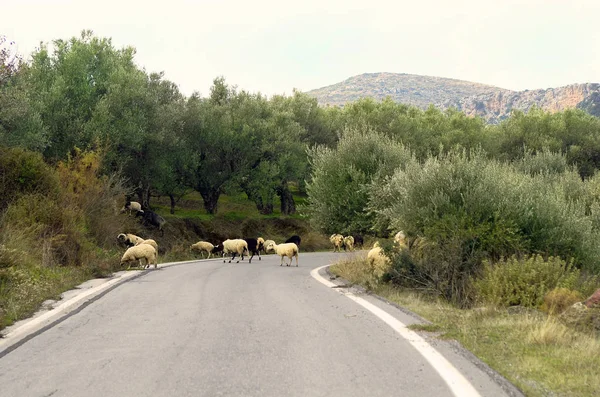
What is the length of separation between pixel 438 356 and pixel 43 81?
119ft

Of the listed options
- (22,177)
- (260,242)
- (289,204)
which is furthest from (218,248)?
(289,204)

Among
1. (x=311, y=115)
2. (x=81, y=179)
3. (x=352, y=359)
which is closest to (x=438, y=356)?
(x=352, y=359)

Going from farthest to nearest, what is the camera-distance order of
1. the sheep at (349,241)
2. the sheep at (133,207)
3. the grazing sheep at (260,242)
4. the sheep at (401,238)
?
Result: the sheep at (349,241), the sheep at (133,207), the grazing sheep at (260,242), the sheep at (401,238)

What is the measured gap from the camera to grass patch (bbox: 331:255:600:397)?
576 centimetres

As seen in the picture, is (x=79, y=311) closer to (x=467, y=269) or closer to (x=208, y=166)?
(x=467, y=269)

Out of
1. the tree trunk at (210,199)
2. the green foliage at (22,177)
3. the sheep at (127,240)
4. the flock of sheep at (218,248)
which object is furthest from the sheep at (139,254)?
the tree trunk at (210,199)

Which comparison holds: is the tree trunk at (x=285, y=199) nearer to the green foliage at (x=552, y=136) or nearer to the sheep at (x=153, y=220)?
the sheep at (x=153, y=220)

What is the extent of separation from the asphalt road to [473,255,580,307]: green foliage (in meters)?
2.79

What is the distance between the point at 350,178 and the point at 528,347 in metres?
17.6

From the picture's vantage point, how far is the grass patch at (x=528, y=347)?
576 cm

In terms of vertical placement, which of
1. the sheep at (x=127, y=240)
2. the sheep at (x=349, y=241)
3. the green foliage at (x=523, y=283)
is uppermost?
the green foliage at (x=523, y=283)

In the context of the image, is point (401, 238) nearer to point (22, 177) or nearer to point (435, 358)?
point (435, 358)

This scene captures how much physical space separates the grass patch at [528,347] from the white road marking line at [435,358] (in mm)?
423

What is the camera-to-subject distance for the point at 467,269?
15.0 metres
